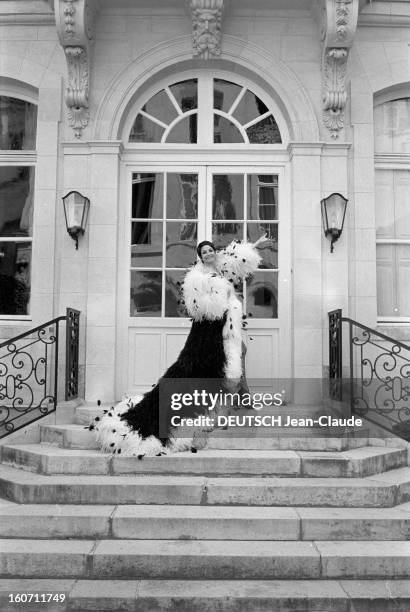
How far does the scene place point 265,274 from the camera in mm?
7152

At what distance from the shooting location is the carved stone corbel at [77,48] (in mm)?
6586

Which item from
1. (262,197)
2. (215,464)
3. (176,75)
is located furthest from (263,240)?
(176,75)

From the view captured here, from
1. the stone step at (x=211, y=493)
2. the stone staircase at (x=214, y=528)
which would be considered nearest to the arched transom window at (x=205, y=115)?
the stone staircase at (x=214, y=528)

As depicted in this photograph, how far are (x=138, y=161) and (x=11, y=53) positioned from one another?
2.00 m

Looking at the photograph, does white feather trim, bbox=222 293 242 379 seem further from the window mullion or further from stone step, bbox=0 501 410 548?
the window mullion

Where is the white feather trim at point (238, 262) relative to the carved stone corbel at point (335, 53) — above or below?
below

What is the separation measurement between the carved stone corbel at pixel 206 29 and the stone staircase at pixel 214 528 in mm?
4459

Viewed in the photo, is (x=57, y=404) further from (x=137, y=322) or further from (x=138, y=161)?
(x=138, y=161)

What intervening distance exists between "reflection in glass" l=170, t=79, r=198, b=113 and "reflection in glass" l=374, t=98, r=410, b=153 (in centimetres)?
225

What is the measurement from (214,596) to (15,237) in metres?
4.96

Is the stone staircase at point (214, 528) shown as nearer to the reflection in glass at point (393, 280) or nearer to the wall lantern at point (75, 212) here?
the reflection in glass at point (393, 280)

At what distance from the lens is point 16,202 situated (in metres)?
7.36

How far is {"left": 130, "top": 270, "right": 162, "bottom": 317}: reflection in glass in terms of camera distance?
712cm

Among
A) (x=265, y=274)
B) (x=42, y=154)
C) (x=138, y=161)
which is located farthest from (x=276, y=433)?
(x=42, y=154)
